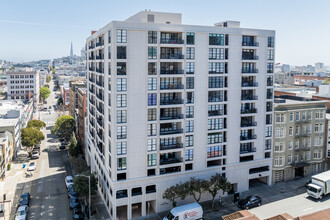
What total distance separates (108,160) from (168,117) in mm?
12505

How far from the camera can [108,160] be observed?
5075 centimetres

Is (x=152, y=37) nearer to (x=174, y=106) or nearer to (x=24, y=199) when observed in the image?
(x=174, y=106)

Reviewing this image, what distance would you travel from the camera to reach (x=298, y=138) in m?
62.7

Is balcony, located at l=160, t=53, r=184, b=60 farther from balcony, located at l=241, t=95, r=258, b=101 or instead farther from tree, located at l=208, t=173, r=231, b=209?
tree, located at l=208, t=173, r=231, b=209

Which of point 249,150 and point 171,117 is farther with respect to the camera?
point 249,150

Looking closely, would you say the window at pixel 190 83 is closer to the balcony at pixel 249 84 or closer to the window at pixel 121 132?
the balcony at pixel 249 84

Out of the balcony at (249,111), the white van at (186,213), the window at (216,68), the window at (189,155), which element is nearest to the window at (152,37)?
the window at (216,68)

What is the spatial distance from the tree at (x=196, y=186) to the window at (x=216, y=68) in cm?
1889

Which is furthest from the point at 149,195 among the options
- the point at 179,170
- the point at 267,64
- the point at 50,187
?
the point at 267,64

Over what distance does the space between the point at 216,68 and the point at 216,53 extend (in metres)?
2.61

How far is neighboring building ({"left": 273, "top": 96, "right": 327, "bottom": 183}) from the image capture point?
199 ft

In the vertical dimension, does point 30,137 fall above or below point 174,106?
below

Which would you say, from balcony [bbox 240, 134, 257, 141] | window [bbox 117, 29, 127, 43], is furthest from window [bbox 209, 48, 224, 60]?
balcony [bbox 240, 134, 257, 141]

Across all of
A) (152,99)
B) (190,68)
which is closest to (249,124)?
(190,68)
